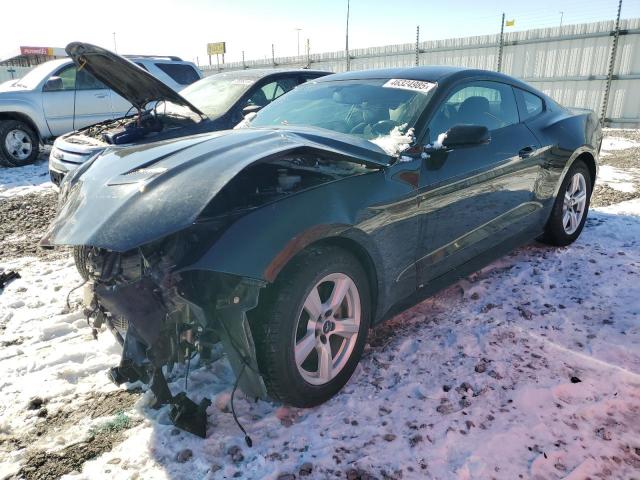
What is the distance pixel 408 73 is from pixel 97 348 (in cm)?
272

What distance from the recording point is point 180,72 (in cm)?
922

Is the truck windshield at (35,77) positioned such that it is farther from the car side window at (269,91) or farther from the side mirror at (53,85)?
the car side window at (269,91)

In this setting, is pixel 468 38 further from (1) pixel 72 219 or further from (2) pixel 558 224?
(1) pixel 72 219

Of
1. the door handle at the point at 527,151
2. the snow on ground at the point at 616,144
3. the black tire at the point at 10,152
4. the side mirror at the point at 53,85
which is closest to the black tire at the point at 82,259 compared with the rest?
the door handle at the point at 527,151

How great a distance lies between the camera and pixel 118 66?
3904mm

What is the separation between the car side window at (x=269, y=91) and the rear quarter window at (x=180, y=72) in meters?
3.64

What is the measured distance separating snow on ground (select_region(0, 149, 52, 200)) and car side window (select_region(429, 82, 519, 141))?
254 inches

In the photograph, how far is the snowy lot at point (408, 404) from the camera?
6.66 feet

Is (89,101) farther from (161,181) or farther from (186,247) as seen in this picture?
(186,247)

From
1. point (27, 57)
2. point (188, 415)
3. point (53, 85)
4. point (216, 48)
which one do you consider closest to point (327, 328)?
point (188, 415)

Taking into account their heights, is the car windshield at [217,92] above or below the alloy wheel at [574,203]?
above

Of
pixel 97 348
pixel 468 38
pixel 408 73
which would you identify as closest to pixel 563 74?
pixel 468 38

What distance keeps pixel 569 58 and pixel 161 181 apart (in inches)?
564

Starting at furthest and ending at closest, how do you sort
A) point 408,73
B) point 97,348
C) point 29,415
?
point 408,73
point 97,348
point 29,415
